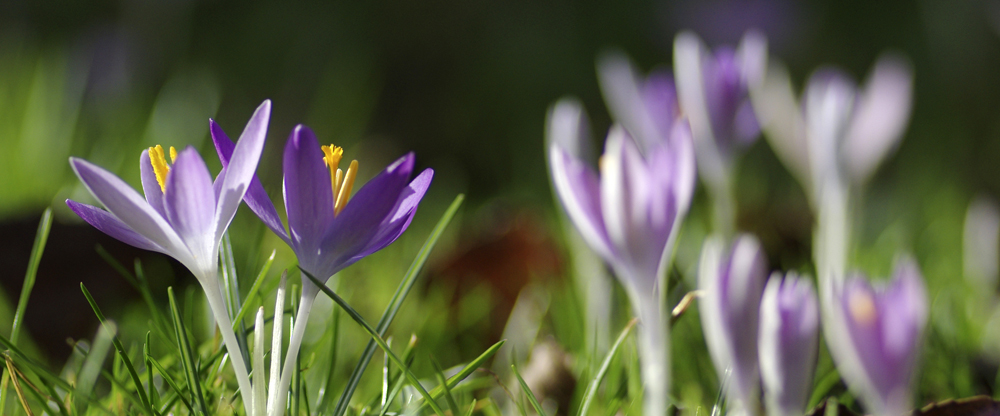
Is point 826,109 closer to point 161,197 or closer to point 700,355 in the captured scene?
point 700,355

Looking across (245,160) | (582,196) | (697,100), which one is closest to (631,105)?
(697,100)

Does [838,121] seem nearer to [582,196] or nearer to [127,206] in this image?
[582,196]

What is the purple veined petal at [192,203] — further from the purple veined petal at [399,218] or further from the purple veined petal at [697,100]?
the purple veined petal at [697,100]

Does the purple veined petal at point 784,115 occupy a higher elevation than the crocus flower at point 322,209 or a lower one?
lower

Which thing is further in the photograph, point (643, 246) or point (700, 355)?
point (700, 355)

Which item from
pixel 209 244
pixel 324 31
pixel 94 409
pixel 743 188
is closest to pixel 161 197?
pixel 209 244

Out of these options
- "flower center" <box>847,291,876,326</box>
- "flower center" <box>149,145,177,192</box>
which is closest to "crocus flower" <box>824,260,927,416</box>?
"flower center" <box>847,291,876,326</box>

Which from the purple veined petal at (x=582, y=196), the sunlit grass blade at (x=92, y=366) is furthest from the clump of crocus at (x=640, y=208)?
the sunlit grass blade at (x=92, y=366)
